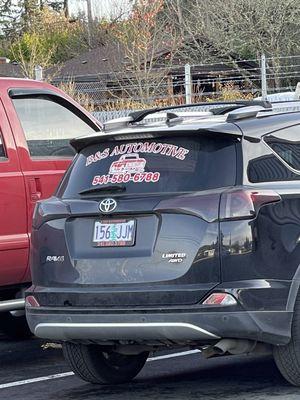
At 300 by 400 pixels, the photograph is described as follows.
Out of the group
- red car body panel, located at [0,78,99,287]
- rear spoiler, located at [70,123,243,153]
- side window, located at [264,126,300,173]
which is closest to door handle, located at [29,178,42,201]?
red car body panel, located at [0,78,99,287]

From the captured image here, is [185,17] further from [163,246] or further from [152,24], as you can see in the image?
[163,246]

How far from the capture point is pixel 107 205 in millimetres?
6125

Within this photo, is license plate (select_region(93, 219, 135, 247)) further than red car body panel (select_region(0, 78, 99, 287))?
No

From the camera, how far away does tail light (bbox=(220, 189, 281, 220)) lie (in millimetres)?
5781

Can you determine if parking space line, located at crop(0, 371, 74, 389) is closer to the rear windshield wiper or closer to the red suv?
the red suv

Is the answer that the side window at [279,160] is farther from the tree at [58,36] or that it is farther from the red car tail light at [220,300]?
the tree at [58,36]

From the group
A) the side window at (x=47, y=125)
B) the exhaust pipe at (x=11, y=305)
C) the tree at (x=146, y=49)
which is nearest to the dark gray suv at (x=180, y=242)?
the exhaust pipe at (x=11, y=305)

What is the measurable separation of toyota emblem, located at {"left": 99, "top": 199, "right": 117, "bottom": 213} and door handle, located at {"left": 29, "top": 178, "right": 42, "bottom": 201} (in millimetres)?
1583

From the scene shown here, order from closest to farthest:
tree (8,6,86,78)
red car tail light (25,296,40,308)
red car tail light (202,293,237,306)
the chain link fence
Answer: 1. red car tail light (202,293,237,306)
2. red car tail light (25,296,40,308)
3. the chain link fence
4. tree (8,6,86,78)

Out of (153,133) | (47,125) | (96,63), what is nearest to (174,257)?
(153,133)

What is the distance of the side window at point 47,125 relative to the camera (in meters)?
7.99

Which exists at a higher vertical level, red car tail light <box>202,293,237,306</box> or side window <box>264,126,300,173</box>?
side window <box>264,126,300,173</box>

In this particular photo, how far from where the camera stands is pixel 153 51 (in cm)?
3116

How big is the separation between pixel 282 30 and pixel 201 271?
95.7 ft
